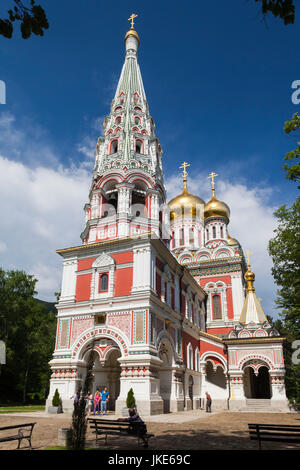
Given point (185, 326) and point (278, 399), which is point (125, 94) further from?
Answer: point (278, 399)

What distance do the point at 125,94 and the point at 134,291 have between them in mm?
14946

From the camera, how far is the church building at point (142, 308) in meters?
17.7

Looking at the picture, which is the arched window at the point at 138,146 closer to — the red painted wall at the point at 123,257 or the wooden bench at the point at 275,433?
the red painted wall at the point at 123,257

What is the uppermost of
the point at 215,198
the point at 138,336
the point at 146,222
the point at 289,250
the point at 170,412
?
the point at 215,198

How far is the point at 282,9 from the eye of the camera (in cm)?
417

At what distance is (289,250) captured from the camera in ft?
52.1

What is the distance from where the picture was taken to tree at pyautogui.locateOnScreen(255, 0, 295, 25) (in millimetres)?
4121

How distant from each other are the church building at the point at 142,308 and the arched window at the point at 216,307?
0.08m

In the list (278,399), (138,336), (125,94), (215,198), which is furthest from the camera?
(215,198)

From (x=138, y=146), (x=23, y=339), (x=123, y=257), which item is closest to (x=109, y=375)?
(x=123, y=257)

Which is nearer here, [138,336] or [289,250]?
[289,250]

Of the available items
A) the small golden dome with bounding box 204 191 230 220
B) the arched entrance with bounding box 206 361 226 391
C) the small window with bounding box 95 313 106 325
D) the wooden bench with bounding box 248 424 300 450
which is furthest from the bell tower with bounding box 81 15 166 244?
the wooden bench with bounding box 248 424 300 450

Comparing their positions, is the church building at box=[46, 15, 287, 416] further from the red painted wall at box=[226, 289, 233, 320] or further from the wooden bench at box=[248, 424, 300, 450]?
the wooden bench at box=[248, 424, 300, 450]
